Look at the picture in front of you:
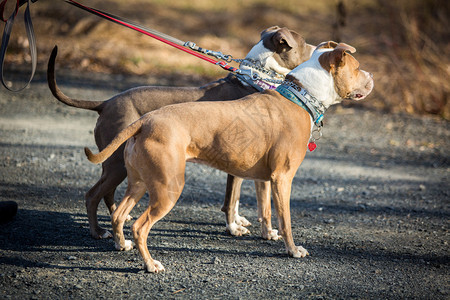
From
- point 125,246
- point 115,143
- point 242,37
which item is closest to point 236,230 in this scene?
point 125,246

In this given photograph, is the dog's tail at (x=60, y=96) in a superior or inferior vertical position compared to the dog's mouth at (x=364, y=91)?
inferior

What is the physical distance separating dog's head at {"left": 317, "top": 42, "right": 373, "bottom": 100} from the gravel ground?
1.47 m

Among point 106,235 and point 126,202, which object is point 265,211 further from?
point 106,235

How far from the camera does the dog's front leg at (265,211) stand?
4734 mm

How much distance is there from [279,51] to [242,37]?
40.5 ft

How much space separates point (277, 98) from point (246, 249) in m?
1.42

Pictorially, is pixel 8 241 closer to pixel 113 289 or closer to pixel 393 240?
pixel 113 289

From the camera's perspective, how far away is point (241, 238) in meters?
4.81

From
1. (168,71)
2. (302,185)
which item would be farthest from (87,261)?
(168,71)

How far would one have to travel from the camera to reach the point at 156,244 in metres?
4.54

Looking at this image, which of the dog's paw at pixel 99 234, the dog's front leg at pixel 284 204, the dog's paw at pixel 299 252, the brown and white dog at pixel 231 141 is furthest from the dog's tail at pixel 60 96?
the dog's paw at pixel 299 252

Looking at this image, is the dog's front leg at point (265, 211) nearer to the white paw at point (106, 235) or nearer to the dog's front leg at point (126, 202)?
the dog's front leg at point (126, 202)

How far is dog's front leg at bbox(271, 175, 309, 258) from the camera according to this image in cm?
421

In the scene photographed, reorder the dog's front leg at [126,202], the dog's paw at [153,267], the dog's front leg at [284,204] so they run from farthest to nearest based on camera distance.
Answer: the dog's front leg at [284,204], the dog's front leg at [126,202], the dog's paw at [153,267]
